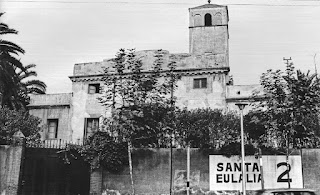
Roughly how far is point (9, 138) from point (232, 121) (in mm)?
11080

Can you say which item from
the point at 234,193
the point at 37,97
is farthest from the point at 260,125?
the point at 37,97

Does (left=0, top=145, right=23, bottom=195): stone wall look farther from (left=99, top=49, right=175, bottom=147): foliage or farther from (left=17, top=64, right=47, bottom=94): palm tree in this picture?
(left=17, top=64, right=47, bottom=94): palm tree

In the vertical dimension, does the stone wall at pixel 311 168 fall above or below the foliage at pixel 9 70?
below

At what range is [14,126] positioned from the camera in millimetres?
19844

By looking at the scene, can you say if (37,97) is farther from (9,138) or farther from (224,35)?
(224,35)

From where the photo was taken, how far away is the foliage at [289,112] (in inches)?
695

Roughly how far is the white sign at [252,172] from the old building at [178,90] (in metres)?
9.27

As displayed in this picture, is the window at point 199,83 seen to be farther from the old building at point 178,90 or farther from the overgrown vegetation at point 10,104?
the overgrown vegetation at point 10,104

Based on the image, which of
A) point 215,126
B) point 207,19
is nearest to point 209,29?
point 207,19

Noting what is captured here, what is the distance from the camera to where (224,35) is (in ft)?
107

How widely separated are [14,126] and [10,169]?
392 cm

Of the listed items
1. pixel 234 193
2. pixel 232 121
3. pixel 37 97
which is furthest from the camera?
pixel 37 97

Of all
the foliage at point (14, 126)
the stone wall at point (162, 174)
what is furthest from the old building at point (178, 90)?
the stone wall at point (162, 174)

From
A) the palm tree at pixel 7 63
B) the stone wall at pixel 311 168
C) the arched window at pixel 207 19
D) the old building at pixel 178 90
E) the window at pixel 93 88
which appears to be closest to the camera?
the stone wall at pixel 311 168
